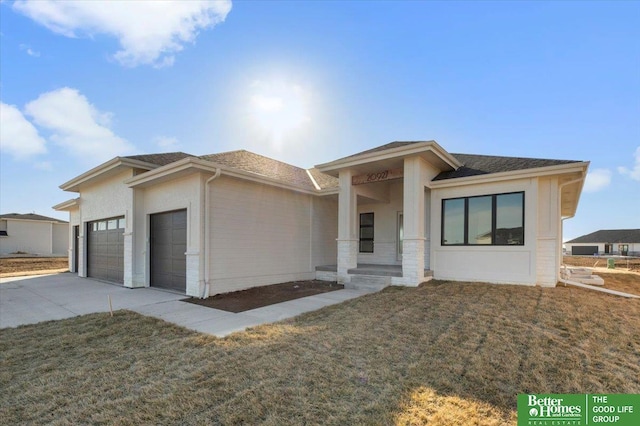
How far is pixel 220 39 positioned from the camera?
9023mm

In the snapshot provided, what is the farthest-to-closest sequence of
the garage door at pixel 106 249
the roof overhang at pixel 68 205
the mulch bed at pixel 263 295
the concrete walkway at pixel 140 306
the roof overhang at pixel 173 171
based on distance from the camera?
the roof overhang at pixel 68 205, the garage door at pixel 106 249, the roof overhang at pixel 173 171, the mulch bed at pixel 263 295, the concrete walkway at pixel 140 306

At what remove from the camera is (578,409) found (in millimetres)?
2906

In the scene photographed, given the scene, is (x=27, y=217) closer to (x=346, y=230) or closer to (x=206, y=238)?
(x=206, y=238)

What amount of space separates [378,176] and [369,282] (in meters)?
3.79

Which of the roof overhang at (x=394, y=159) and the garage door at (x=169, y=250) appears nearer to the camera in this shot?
the roof overhang at (x=394, y=159)

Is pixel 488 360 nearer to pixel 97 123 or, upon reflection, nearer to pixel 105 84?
pixel 105 84

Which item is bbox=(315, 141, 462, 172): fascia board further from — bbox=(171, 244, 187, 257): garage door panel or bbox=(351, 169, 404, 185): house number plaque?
bbox=(171, 244, 187, 257): garage door panel

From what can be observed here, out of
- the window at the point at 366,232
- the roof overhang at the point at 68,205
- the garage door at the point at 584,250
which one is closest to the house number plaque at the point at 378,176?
the window at the point at 366,232

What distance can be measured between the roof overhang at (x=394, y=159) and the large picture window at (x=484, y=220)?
4.58ft

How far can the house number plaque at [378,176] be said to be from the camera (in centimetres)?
1031

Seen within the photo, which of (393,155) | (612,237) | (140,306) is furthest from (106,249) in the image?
(612,237)

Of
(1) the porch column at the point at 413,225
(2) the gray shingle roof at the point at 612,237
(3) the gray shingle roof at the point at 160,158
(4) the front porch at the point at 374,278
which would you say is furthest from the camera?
(2) the gray shingle roof at the point at 612,237

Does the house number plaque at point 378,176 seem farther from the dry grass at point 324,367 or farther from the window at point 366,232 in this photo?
the dry grass at point 324,367

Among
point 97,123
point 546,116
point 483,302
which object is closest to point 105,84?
point 97,123
